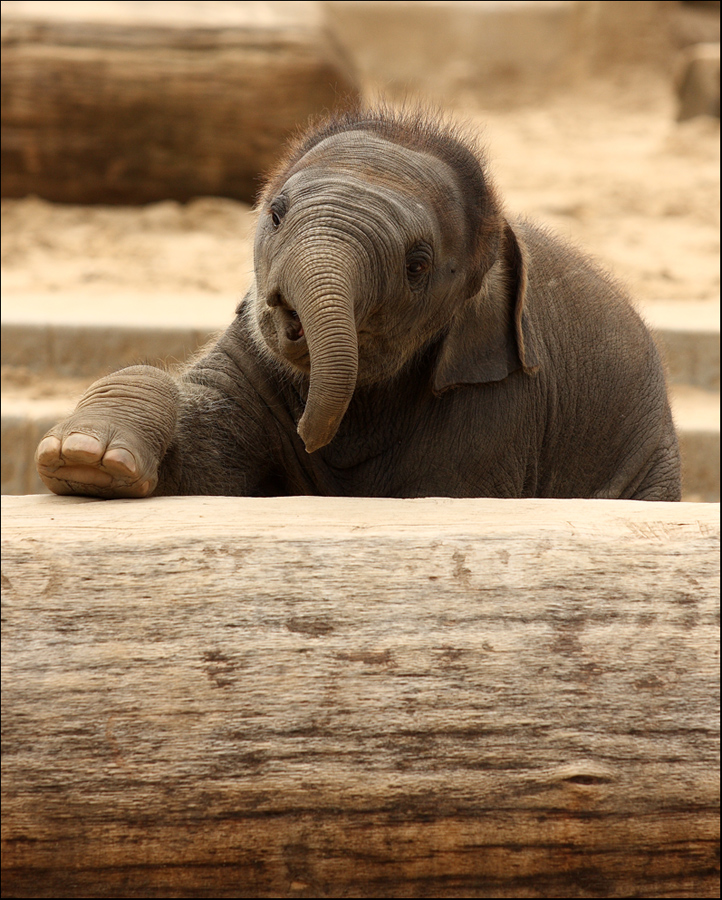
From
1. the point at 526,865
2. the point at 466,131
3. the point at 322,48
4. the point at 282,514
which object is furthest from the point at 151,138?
the point at 526,865

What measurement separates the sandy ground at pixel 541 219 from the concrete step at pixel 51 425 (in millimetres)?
847

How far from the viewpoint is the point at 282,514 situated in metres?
2.09

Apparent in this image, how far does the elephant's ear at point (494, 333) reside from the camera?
309 centimetres

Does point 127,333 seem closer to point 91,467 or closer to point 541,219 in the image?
point 91,467

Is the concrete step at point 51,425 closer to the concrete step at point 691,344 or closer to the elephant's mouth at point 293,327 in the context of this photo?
→ the concrete step at point 691,344

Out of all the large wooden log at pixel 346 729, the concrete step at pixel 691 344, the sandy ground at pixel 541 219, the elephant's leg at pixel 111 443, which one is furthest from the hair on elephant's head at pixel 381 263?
the concrete step at pixel 691 344

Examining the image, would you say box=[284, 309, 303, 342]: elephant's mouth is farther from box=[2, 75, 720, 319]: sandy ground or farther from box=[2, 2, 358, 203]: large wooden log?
box=[2, 2, 358, 203]: large wooden log

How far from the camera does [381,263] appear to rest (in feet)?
8.64

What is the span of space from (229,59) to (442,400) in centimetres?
482

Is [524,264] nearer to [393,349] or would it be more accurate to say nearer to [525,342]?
[525,342]

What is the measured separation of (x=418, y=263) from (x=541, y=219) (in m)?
5.12

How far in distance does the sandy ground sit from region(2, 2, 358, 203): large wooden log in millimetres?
221

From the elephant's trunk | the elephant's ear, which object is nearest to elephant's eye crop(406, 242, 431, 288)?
the elephant's ear

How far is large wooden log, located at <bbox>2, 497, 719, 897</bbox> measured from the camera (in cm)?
176
